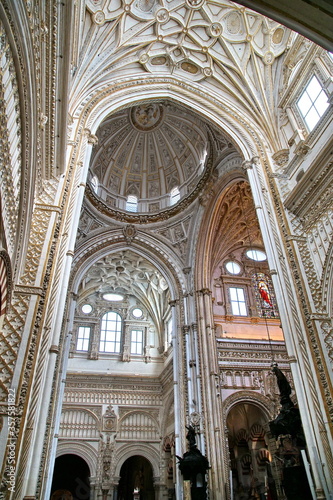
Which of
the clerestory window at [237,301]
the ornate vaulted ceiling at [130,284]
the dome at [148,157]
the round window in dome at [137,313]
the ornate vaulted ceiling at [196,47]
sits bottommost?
the clerestory window at [237,301]

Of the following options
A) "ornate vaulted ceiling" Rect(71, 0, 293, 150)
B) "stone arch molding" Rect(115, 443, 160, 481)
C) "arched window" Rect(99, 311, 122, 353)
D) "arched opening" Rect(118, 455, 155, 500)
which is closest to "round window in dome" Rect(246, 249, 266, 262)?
"ornate vaulted ceiling" Rect(71, 0, 293, 150)

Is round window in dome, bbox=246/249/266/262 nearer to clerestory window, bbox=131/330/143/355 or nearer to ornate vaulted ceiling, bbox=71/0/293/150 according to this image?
clerestory window, bbox=131/330/143/355

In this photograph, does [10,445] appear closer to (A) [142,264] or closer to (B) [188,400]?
(B) [188,400]

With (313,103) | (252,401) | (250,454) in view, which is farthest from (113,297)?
(313,103)

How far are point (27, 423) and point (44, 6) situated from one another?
23.4 ft

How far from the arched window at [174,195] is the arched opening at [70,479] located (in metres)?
16.4

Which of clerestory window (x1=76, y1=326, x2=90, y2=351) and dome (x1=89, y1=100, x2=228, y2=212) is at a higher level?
dome (x1=89, y1=100, x2=228, y2=212)

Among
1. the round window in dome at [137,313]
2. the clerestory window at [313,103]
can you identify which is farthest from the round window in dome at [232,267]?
the clerestory window at [313,103]

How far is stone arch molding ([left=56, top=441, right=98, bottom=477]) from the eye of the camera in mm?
18828

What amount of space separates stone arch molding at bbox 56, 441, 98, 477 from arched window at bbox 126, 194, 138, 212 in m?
13.4

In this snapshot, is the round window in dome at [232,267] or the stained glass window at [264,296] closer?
the stained glass window at [264,296]

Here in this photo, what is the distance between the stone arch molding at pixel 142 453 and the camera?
19.5 m

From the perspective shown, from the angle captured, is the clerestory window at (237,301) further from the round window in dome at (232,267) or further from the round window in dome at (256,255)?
the round window in dome at (256,255)

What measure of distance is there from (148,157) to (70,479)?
2048 centimetres
